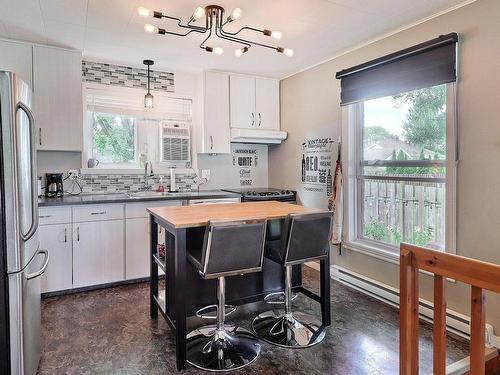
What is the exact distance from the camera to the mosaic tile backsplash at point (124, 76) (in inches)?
150

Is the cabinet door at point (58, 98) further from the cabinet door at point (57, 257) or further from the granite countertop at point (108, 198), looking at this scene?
the cabinet door at point (57, 257)

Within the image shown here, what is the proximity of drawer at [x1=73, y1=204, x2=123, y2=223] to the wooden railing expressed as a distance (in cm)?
279

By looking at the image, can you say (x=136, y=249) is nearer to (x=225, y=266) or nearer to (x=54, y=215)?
(x=54, y=215)

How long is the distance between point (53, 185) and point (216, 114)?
1976 millimetres

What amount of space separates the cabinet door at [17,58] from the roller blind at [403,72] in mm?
3035

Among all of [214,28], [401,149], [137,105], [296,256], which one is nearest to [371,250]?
[401,149]

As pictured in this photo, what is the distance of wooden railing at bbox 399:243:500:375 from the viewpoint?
3.85 feet

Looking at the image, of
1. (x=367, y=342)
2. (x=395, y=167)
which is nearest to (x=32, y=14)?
(x=395, y=167)

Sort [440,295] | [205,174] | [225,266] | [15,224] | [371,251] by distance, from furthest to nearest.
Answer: [205,174] → [371,251] → [225,266] → [15,224] → [440,295]

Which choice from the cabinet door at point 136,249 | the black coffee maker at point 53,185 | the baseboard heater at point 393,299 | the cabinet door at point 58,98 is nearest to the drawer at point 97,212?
the cabinet door at point 136,249

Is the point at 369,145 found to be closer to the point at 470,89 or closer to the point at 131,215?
the point at 470,89

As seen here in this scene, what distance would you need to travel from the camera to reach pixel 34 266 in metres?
1.93

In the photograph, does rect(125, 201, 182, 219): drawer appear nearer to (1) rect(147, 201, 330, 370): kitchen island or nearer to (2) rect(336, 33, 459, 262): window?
(1) rect(147, 201, 330, 370): kitchen island

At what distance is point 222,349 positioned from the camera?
2227mm
